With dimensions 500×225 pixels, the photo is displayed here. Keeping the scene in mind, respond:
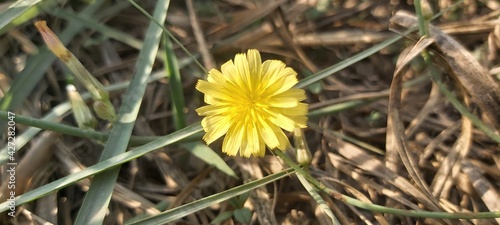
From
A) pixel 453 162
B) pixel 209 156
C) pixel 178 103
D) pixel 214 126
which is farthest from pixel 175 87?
pixel 453 162

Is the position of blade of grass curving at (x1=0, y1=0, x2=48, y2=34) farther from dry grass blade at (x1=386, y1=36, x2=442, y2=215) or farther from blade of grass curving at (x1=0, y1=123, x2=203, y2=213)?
dry grass blade at (x1=386, y1=36, x2=442, y2=215)

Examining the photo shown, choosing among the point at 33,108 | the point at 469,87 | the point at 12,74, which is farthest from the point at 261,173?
the point at 12,74

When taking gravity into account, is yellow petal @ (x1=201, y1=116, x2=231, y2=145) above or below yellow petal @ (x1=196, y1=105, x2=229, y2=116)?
below

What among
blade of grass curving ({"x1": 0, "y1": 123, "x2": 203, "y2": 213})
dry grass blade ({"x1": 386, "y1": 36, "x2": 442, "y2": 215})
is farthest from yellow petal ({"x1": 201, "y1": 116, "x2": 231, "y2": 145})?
dry grass blade ({"x1": 386, "y1": 36, "x2": 442, "y2": 215})

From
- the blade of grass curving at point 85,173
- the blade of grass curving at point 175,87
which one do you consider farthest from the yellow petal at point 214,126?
the blade of grass curving at point 175,87

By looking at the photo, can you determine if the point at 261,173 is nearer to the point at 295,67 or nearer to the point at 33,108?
the point at 295,67

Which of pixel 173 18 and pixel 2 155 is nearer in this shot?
pixel 2 155

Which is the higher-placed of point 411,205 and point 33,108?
point 33,108

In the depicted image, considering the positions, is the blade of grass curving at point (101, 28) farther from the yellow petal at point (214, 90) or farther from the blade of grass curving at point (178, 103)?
the yellow petal at point (214, 90)
